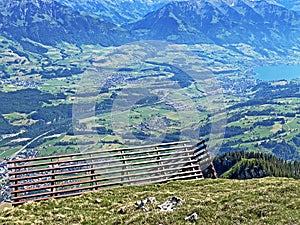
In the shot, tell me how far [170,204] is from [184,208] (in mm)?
1127

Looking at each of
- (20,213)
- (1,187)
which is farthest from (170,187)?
(1,187)

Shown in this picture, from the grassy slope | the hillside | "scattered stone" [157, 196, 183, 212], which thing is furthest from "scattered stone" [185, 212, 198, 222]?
the hillside

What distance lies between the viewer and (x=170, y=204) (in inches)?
830

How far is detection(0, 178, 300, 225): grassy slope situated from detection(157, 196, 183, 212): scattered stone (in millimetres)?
325

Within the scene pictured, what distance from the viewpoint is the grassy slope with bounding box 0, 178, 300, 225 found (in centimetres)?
1867

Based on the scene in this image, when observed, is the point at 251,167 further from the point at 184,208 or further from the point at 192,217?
the point at 192,217

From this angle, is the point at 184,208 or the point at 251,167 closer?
the point at 184,208

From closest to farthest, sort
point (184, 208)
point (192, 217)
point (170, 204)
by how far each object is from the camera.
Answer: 1. point (192, 217)
2. point (184, 208)
3. point (170, 204)

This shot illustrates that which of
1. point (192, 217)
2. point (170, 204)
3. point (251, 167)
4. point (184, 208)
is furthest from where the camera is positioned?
point (251, 167)

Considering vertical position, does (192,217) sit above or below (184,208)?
above

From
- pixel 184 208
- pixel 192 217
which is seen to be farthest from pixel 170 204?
pixel 192 217

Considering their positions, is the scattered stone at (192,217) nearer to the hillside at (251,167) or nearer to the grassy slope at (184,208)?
the grassy slope at (184,208)

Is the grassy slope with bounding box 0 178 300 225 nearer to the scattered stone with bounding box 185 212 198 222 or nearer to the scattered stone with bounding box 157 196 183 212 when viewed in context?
the scattered stone with bounding box 185 212 198 222

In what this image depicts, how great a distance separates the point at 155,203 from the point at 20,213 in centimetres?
790
